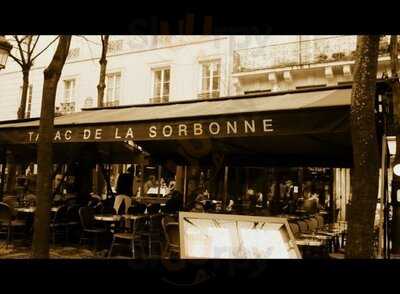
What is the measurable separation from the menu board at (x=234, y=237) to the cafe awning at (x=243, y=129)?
188 centimetres

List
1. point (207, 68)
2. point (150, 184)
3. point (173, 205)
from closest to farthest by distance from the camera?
point (173, 205)
point (150, 184)
point (207, 68)

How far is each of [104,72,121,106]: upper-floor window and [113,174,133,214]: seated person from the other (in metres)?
12.4

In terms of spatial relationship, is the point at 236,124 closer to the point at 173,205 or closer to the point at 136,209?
the point at 136,209

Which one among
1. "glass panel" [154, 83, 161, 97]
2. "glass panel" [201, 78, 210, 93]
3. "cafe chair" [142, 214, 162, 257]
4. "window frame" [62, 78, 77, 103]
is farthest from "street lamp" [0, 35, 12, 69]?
"window frame" [62, 78, 77, 103]

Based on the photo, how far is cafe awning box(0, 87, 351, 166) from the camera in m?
5.37

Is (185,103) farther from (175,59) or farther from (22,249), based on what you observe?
(175,59)

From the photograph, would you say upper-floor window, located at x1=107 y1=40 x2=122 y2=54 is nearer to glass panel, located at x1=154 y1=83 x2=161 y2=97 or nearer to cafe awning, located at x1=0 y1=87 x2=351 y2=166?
glass panel, located at x1=154 y1=83 x2=161 y2=97

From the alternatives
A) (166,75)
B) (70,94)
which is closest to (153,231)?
(166,75)

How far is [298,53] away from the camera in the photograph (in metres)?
18.3

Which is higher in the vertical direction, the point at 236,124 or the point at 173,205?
the point at 236,124

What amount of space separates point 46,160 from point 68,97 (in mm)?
17348

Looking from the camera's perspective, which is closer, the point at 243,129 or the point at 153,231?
the point at 243,129

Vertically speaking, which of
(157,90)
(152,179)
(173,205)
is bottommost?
(173,205)
